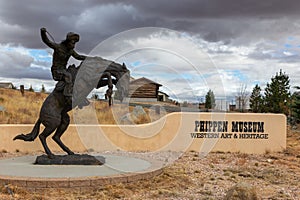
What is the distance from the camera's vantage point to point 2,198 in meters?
6.23

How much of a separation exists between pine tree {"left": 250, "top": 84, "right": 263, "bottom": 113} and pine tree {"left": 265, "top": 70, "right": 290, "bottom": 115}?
63cm

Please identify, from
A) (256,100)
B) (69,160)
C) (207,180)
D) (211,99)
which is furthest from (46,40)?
(256,100)

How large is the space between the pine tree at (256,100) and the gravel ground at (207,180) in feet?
44.7

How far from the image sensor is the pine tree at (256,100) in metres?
26.9

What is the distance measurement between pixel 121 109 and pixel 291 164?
9.43 metres

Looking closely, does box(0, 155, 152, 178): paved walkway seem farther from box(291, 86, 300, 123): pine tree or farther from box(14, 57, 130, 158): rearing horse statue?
box(291, 86, 300, 123): pine tree

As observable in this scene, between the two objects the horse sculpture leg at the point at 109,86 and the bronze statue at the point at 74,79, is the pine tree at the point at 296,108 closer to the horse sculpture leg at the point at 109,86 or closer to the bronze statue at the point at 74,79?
the bronze statue at the point at 74,79

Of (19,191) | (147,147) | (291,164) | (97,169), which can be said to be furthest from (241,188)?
(147,147)

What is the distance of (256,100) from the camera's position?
27.7 metres

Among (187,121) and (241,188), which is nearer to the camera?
(241,188)

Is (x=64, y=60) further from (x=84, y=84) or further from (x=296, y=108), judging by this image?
(x=296, y=108)

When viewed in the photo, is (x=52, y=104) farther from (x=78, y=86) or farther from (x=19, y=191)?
(x=19, y=191)

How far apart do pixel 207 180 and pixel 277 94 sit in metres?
18.5

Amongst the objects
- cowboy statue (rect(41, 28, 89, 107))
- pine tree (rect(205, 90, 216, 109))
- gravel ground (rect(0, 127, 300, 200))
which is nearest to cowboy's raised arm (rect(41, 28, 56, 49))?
cowboy statue (rect(41, 28, 89, 107))
